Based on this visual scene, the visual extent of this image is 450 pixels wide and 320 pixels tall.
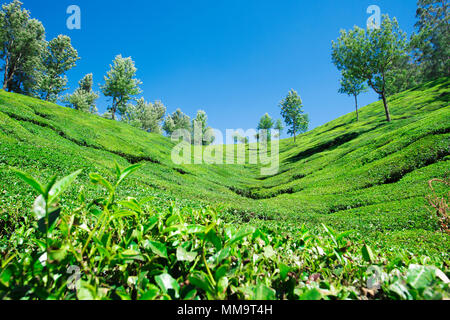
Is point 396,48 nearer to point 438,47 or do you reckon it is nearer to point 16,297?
point 16,297

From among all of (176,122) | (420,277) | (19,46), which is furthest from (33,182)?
(176,122)

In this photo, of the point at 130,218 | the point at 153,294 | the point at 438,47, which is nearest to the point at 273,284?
the point at 153,294

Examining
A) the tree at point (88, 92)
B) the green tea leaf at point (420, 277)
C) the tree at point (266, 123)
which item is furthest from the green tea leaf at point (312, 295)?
the tree at point (266, 123)

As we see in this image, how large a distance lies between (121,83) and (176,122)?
4127 centimetres

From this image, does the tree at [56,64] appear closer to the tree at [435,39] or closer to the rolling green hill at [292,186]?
the rolling green hill at [292,186]

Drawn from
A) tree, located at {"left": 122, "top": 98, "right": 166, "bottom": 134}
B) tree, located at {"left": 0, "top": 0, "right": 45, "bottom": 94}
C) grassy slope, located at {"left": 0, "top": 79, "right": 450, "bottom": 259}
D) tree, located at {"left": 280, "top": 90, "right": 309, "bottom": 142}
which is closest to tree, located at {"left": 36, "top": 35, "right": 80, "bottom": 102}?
tree, located at {"left": 0, "top": 0, "right": 45, "bottom": 94}

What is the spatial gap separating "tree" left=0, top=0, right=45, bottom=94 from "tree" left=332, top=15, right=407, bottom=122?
5877cm

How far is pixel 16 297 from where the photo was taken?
77 centimetres

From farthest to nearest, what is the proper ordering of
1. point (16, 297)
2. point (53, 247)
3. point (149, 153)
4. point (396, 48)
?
point (396, 48) < point (149, 153) < point (53, 247) < point (16, 297)

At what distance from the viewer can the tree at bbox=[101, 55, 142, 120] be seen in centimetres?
4594

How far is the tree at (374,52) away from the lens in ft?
103

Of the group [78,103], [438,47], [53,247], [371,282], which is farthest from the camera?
[438,47]
